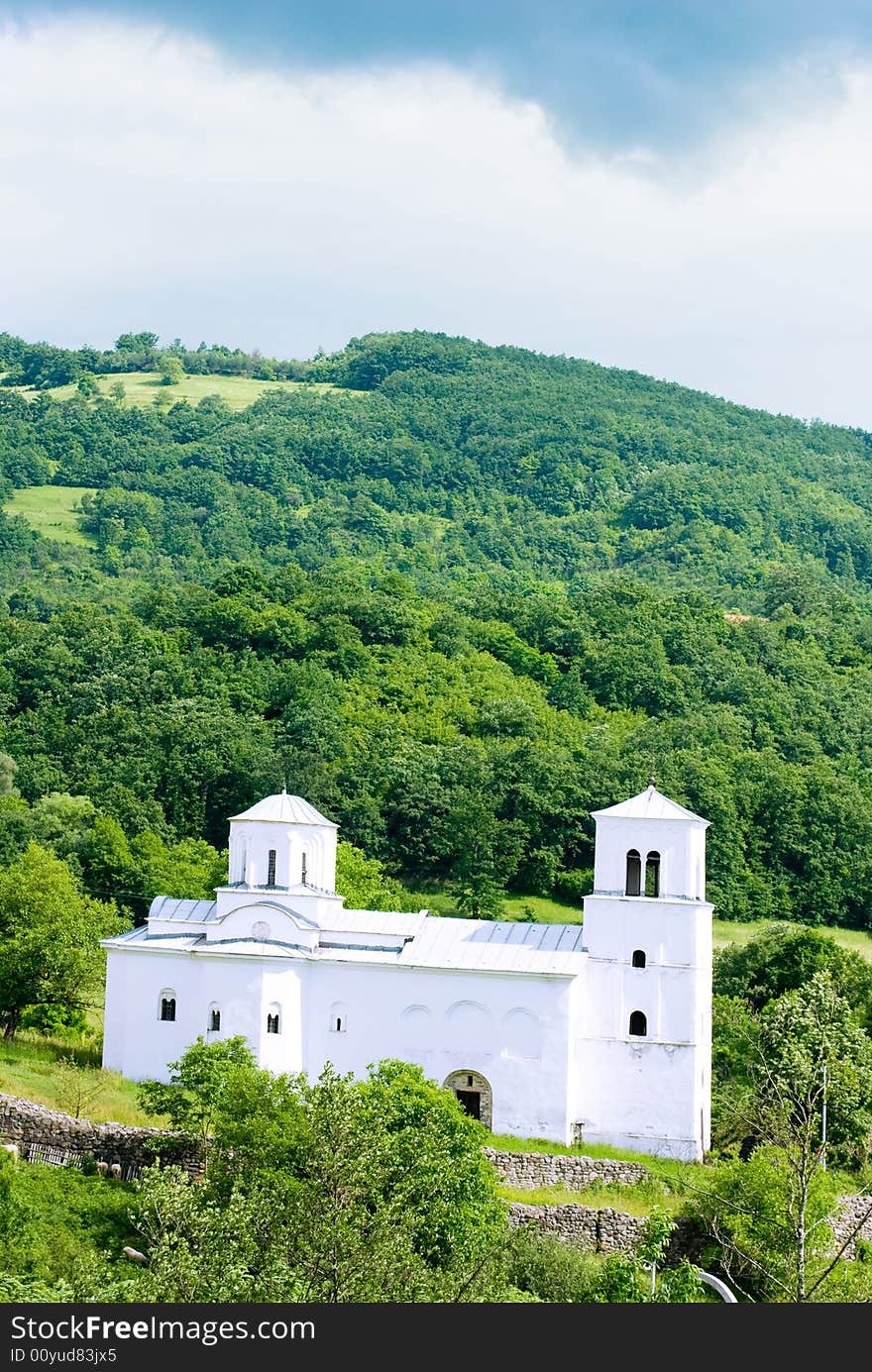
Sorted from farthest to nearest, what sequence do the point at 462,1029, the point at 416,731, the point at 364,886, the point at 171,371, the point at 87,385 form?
the point at 171,371 → the point at 87,385 → the point at 416,731 → the point at 364,886 → the point at 462,1029

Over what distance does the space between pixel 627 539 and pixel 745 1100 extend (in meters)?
88.9

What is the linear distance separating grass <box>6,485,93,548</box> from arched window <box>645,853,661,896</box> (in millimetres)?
82107

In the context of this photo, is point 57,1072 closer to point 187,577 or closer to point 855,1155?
point 855,1155

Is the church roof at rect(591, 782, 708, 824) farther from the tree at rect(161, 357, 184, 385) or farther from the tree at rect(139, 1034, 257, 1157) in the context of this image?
the tree at rect(161, 357, 184, 385)

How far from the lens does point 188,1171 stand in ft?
91.4

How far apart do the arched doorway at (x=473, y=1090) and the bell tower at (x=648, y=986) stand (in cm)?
198

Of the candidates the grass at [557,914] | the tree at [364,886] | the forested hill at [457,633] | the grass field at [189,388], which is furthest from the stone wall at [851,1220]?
the grass field at [189,388]

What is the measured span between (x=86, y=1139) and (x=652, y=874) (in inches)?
555

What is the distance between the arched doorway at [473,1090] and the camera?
36.2 m

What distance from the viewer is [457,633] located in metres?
80.1

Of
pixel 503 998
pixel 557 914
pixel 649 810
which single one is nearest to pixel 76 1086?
pixel 503 998

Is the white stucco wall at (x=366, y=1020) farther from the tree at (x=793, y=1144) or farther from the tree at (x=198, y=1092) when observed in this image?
the tree at (x=198, y=1092)

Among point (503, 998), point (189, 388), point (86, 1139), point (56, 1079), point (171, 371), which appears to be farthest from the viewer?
point (171, 371)

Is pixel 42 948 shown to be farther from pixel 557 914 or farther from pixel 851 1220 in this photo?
pixel 557 914
